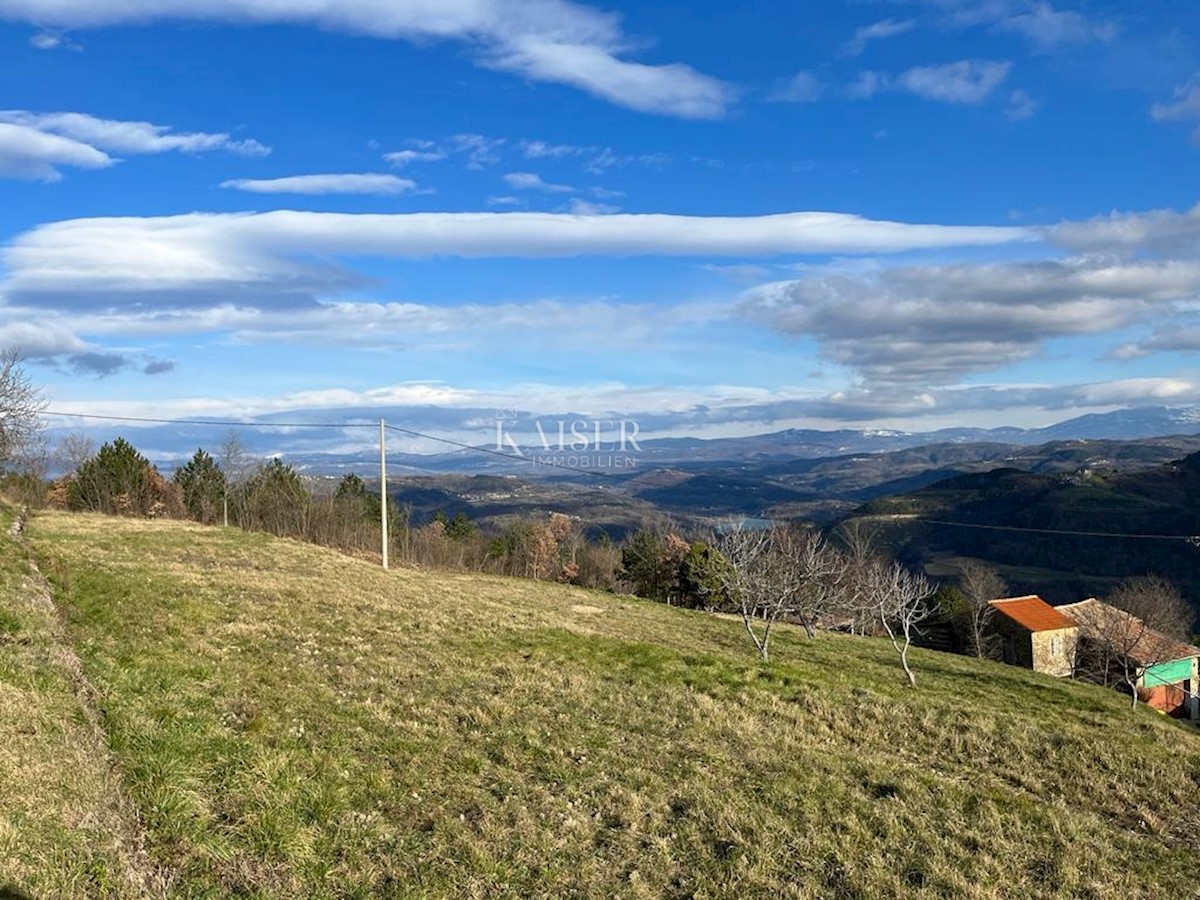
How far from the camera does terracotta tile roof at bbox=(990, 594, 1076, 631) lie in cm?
7206

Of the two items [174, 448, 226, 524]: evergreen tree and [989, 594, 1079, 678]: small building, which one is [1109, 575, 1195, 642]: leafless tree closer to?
[989, 594, 1079, 678]: small building

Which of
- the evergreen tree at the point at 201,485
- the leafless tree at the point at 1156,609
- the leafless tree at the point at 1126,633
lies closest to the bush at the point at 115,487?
the evergreen tree at the point at 201,485

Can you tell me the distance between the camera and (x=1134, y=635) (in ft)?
203

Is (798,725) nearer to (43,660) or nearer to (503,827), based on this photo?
(503,827)

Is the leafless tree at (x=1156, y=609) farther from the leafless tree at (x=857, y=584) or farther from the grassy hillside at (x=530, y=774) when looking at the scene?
the grassy hillside at (x=530, y=774)

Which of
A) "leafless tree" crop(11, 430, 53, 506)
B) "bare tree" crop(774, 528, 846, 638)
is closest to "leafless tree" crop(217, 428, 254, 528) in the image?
"leafless tree" crop(11, 430, 53, 506)

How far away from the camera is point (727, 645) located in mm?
33000

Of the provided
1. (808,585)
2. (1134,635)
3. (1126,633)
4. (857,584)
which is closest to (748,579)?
(808,585)

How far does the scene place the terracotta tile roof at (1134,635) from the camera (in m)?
58.7

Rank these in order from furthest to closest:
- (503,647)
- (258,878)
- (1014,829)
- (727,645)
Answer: (727,645) < (503,647) < (1014,829) < (258,878)

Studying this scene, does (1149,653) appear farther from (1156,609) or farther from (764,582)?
(764,582)

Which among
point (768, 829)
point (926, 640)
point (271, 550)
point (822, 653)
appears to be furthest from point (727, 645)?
point (926, 640)

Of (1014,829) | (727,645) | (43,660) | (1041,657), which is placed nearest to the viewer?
(1014,829)

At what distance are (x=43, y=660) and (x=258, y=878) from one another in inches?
265
